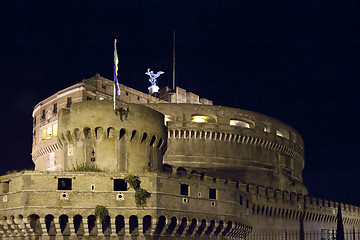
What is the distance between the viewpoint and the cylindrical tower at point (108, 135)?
146ft

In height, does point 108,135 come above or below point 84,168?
above

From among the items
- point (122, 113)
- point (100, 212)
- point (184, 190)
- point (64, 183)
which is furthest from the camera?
point (122, 113)

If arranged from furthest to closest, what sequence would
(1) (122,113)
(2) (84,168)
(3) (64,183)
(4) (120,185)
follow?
(1) (122,113) < (2) (84,168) < (4) (120,185) < (3) (64,183)

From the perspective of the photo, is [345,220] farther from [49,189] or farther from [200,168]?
[49,189]

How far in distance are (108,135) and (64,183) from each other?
5926mm

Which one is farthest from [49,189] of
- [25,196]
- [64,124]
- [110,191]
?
[64,124]

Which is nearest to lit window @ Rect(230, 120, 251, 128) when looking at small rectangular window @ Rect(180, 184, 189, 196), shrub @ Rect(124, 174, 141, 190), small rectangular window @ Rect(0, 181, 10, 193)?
small rectangular window @ Rect(180, 184, 189, 196)

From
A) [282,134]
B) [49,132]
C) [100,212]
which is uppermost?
[282,134]

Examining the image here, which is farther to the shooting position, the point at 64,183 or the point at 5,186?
the point at 5,186

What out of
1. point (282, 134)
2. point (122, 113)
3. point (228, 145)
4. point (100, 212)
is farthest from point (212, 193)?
point (282, 134)

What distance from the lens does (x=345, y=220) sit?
258 ft

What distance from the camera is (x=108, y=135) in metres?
44.8

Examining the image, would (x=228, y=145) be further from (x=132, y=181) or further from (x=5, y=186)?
(x=5, y=186)

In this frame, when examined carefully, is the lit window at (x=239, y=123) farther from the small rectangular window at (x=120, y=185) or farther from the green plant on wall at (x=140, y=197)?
the green plant on wall at (x=140, y=197)
